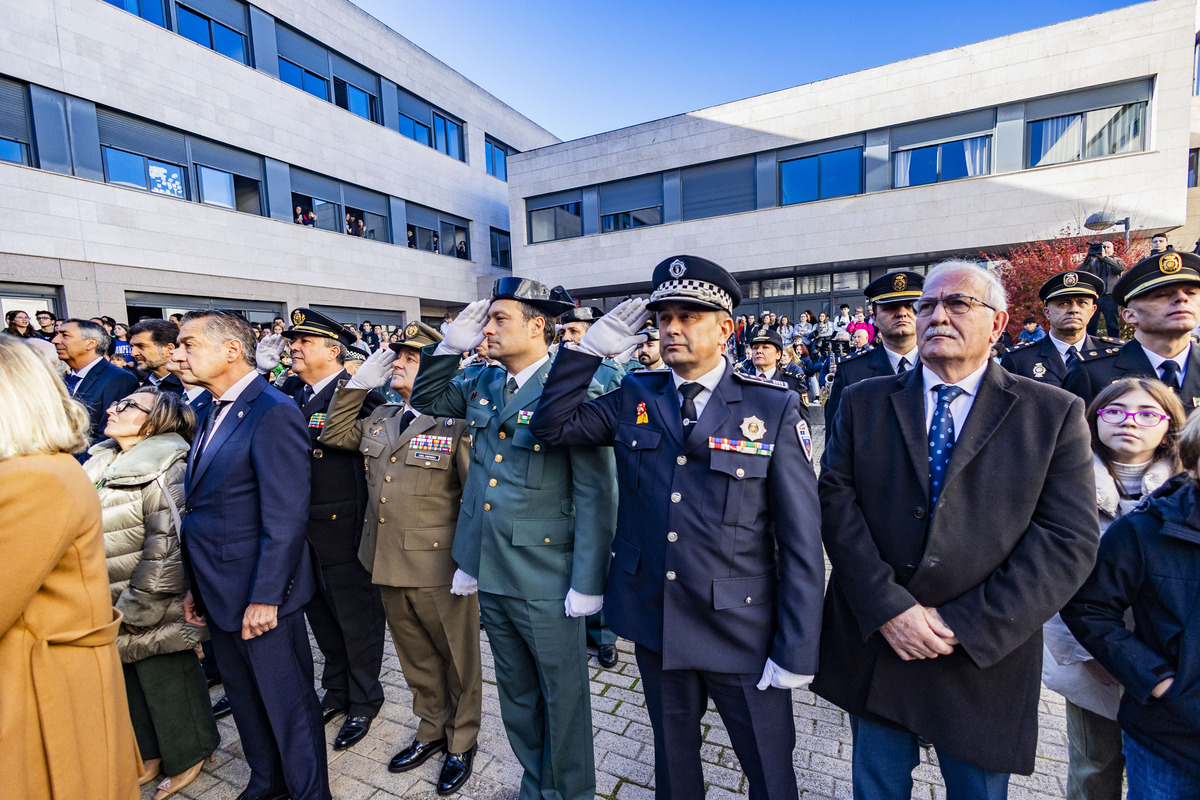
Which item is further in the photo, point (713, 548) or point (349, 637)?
point (349, 637)

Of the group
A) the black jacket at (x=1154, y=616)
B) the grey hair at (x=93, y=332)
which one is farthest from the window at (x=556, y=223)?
the black jacket at (x=1154, y=616)

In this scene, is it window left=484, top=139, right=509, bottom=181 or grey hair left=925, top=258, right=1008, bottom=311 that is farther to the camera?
window left=484, top=139, right=509, bottom=181

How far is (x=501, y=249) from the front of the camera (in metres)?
25.8

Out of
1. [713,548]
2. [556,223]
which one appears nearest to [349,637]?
[713,548]

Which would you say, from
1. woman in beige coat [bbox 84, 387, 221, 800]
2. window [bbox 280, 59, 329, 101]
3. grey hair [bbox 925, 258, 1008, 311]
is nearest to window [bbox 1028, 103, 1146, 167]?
grey hair [bbox 925, 258, 1008, 311]

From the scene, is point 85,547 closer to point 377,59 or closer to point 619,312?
point 619,312

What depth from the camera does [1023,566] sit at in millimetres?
1744

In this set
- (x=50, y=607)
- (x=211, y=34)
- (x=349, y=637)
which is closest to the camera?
(x=50, y=607)

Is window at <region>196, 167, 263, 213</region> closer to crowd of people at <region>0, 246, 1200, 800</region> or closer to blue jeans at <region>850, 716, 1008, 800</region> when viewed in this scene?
crowd of people at <region>0, 246, 1200, 800</region>

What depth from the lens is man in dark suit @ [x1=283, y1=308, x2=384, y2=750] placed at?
10.9 feet

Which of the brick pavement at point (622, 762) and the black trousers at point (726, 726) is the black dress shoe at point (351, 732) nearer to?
the brick pavement at point (622, 762)

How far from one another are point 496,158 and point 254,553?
2645cm

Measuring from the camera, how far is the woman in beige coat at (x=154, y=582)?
2742mm

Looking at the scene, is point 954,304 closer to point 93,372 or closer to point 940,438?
point 940,438
